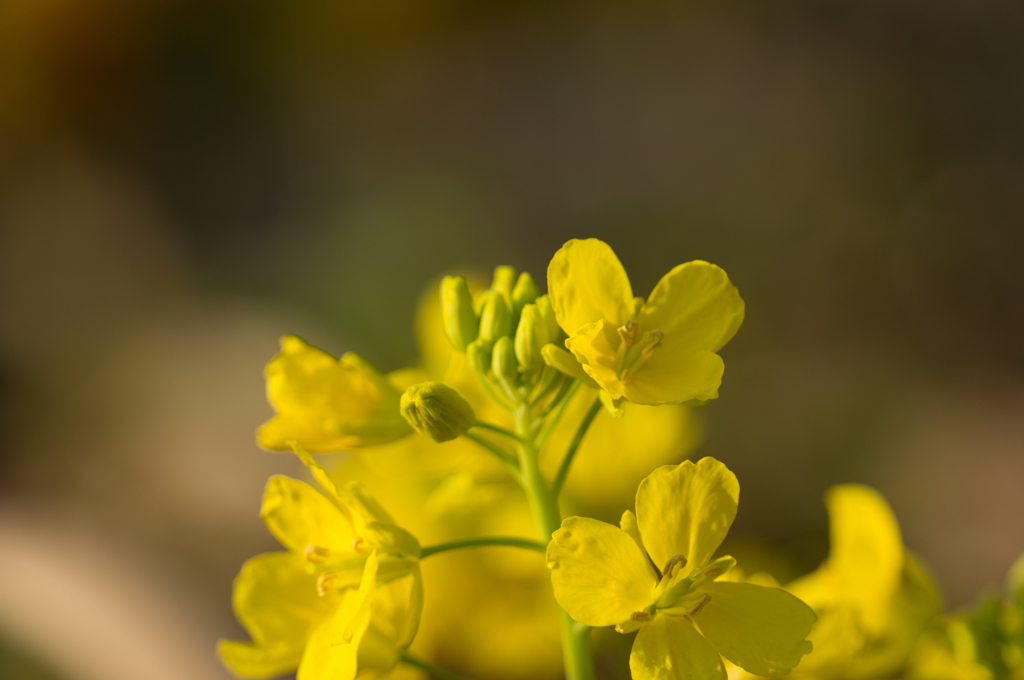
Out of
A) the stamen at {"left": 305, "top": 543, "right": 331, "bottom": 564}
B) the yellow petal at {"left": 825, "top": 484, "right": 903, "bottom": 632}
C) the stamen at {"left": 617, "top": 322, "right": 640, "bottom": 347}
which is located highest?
the stamen at {"left": 617, "top": 322, "right": 640, "bottom": 347}

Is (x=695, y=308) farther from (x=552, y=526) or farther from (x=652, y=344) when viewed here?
(x=552, y=526)

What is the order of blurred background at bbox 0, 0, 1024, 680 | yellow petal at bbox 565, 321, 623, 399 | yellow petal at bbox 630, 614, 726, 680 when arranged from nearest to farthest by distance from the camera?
1. yellow petal at bbox 630, 614, 726, 680
2. yellow petal at bbox 565, 321, 623, 399
3. blurred background at bbox 0, 0, 1024, 680

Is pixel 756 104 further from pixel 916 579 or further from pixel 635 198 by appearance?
pixel 916 579

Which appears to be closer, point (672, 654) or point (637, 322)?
point (672, 654)

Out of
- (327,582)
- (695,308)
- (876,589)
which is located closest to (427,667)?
(327,582)

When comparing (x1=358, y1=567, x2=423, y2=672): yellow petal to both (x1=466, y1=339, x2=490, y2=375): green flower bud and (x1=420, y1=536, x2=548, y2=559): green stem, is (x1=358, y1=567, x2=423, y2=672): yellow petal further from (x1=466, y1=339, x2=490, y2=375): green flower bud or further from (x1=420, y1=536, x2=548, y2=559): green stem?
(x1=466, y1=339, x2=490, y2=375): green flower bud

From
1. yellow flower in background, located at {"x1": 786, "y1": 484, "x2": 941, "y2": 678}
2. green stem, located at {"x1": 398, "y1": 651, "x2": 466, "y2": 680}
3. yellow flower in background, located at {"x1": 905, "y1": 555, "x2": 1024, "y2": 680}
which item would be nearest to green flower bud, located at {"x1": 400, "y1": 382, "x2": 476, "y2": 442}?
green stem, located at {"x1": 398, "y1": 651, "x2": 466, "y2": 680}

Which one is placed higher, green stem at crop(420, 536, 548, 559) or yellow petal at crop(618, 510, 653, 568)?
green stem at crop(420, 536, 548, 559)

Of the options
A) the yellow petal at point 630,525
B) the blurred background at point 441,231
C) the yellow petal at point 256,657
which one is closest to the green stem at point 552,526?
the yellow petal at point 630,525
